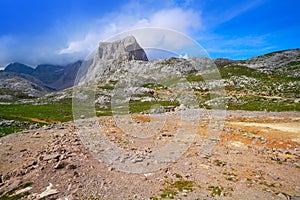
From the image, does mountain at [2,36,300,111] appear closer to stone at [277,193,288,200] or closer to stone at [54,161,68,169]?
stone at [54,161,68,169]

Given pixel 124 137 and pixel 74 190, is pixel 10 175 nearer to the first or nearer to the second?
pixel 74 190

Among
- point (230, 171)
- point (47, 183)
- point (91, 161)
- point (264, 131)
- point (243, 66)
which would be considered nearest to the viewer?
point (47, 183)

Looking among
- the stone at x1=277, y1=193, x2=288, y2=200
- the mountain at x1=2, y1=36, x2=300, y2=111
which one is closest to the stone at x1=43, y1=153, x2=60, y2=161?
the stone at x1=277, y1=193, x2=288, y2=200

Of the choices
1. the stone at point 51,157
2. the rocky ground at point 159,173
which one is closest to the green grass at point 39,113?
the rocky ground at point 159,173

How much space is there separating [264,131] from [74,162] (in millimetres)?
21380

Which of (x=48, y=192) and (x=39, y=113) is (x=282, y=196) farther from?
(x=39, y=113)

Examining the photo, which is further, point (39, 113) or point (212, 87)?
point (212, 87)

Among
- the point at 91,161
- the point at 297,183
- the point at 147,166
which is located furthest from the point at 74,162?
the point at 297,183

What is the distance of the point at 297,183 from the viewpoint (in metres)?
12.4

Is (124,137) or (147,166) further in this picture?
(124,137)

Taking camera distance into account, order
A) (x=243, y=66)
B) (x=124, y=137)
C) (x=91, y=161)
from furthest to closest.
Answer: (x=243, y=66), (x=124, y=137), (x=91, y=161)

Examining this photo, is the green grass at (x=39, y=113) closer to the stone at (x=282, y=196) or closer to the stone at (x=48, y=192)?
the stone at (x=48, y=192)

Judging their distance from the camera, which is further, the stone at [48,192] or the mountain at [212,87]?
the mountain at [212,87]

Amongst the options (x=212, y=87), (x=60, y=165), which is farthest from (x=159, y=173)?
(x=212, y=87)
